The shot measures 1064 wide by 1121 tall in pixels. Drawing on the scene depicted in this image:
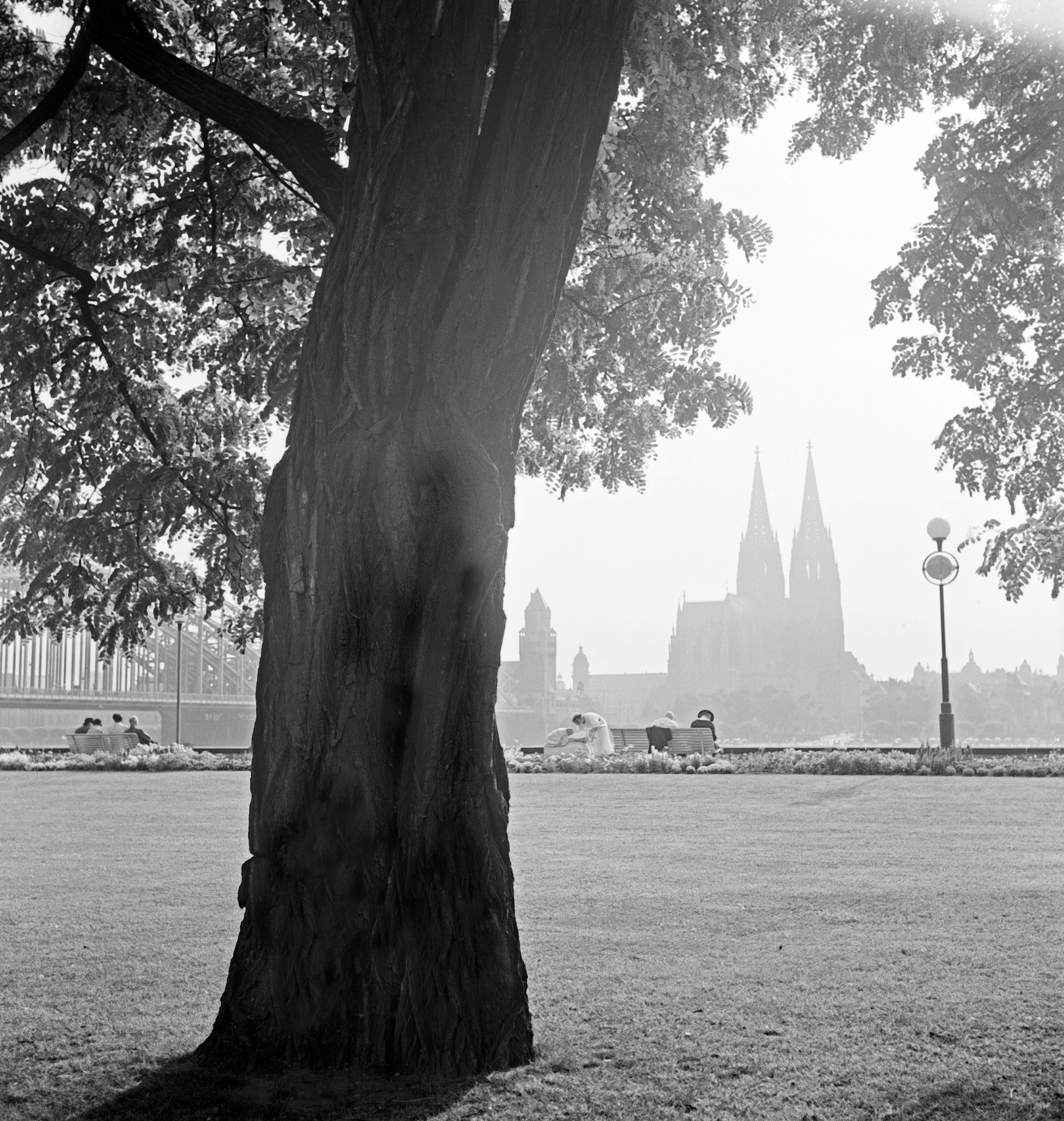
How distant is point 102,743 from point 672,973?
22.7m

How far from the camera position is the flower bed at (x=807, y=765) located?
17625 millimetres

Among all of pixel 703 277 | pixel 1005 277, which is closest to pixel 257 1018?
pixel 703 277

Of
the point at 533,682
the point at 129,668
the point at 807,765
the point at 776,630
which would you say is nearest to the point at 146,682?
the point at 129,668

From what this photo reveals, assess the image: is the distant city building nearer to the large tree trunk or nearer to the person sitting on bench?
the person sitting on bench

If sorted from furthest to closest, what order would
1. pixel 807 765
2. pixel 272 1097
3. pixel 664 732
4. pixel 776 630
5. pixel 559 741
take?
pixel 776 630 < pixel 559 741 < pixel 664 732 < pixel 807 765 < pixel 272 1097

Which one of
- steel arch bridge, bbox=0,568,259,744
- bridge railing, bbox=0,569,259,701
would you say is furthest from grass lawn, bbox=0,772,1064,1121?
steel arch bridge, bbox=0,568,259,744

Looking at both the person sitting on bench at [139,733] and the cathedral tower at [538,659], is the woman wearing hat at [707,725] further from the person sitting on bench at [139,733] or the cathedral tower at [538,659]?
the cathedral tower at [538,659]

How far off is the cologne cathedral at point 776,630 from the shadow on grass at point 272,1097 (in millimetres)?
135672

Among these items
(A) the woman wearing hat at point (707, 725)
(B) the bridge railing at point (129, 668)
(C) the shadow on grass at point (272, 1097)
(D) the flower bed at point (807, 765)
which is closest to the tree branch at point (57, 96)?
(C) the shadow on grass at point (272, 1097)

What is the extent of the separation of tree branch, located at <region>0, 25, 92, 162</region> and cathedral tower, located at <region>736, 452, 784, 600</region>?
164343 mm

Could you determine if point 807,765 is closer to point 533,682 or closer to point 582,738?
point 582,738

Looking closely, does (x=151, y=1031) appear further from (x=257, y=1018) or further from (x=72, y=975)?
(x=72, y=975)

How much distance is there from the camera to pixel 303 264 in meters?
8.98

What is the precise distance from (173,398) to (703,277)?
4311 mm
